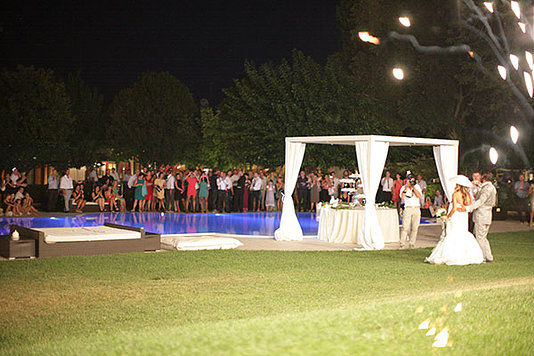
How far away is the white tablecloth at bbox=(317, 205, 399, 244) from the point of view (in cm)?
1786

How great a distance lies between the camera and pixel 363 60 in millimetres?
39750

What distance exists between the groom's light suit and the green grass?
0.49 m

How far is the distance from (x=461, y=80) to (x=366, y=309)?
26.0 m

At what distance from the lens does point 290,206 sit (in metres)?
18.6

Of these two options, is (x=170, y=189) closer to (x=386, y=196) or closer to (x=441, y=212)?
(x=386, y=196)

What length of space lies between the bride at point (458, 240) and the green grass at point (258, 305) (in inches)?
14.8

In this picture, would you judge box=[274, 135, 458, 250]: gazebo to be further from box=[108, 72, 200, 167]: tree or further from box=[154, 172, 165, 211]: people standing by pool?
box=[108, 72, 200, 167]: tree

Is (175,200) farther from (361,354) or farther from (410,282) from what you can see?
(361,354)

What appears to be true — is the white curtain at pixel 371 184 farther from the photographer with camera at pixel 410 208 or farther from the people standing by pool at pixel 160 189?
the people standing by pool at pixel 160 189

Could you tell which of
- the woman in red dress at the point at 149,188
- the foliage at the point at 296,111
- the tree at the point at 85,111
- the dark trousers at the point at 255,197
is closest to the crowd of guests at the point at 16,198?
the woman in red dress at the point at 149,188

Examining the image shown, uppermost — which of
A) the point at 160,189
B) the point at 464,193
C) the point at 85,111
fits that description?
the point at 85,111

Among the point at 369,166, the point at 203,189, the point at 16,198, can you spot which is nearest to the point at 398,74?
the point at 203,189

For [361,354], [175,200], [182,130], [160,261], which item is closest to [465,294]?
[361,354]

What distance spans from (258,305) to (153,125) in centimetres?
5802
